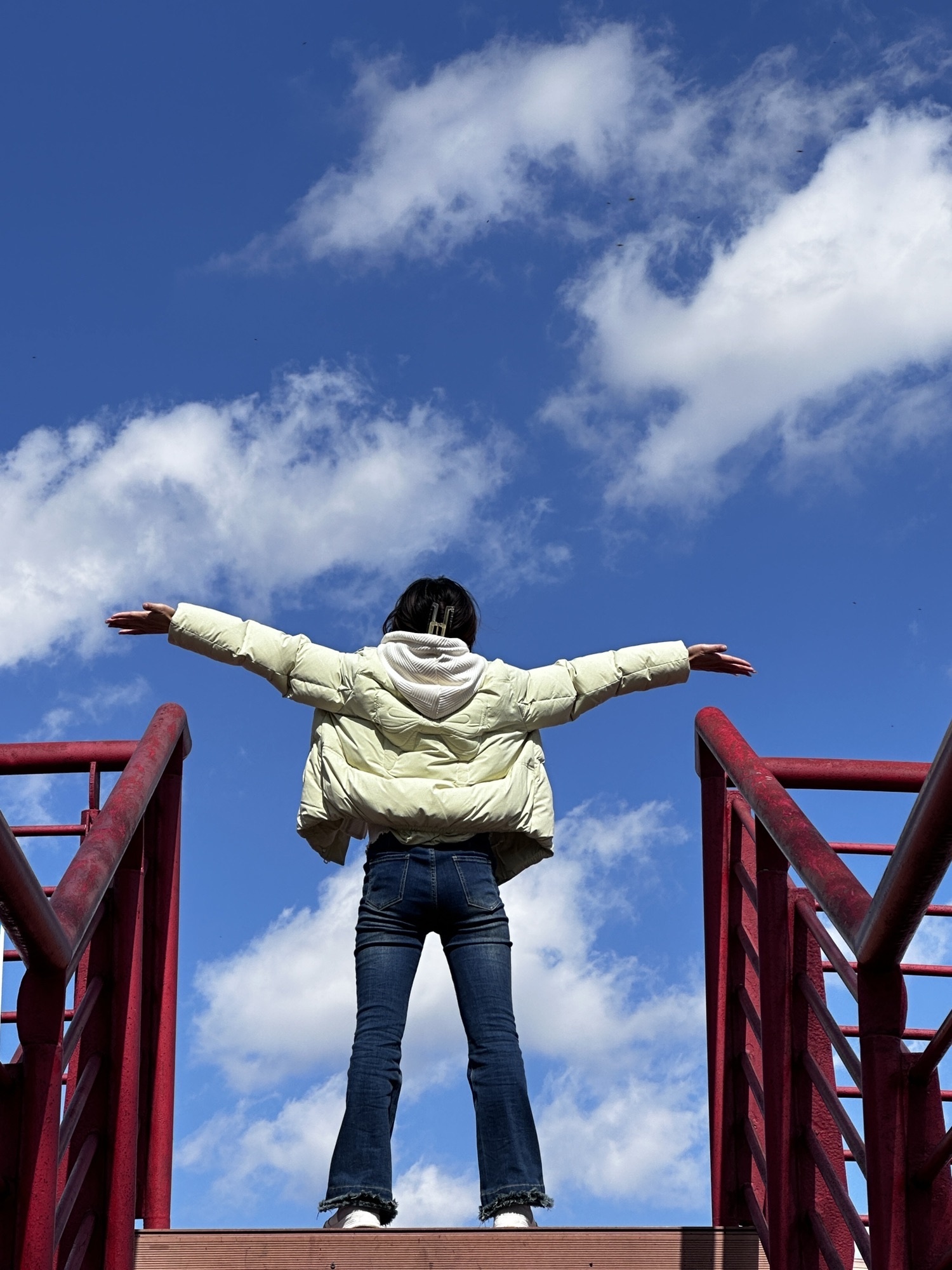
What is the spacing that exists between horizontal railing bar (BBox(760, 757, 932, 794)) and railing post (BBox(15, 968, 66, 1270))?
82.9 inches

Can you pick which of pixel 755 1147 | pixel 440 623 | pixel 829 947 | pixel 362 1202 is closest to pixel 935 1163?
pixel 829 947

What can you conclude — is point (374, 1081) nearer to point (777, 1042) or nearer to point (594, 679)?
point (777, 1042)

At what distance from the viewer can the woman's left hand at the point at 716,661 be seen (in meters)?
4.12

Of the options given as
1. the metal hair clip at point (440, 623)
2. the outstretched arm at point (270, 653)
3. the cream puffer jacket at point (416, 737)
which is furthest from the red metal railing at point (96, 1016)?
the metal hair clip at point (440, 623)

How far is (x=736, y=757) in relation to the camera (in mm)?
3367

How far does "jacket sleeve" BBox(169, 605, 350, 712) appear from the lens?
3.81 meters

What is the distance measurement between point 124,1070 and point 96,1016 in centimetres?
12

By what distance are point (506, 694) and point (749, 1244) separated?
140cm

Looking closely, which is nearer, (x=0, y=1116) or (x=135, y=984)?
(x=0, y=1116)

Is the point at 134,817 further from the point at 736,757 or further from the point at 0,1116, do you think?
the point at 736,757

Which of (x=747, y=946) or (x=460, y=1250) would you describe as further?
(x=747, y=946)

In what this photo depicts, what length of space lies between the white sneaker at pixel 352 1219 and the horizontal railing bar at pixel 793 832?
49.0 inches

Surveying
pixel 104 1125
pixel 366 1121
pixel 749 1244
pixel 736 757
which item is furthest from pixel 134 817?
pixel 749 1244

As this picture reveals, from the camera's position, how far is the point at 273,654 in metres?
3.85
